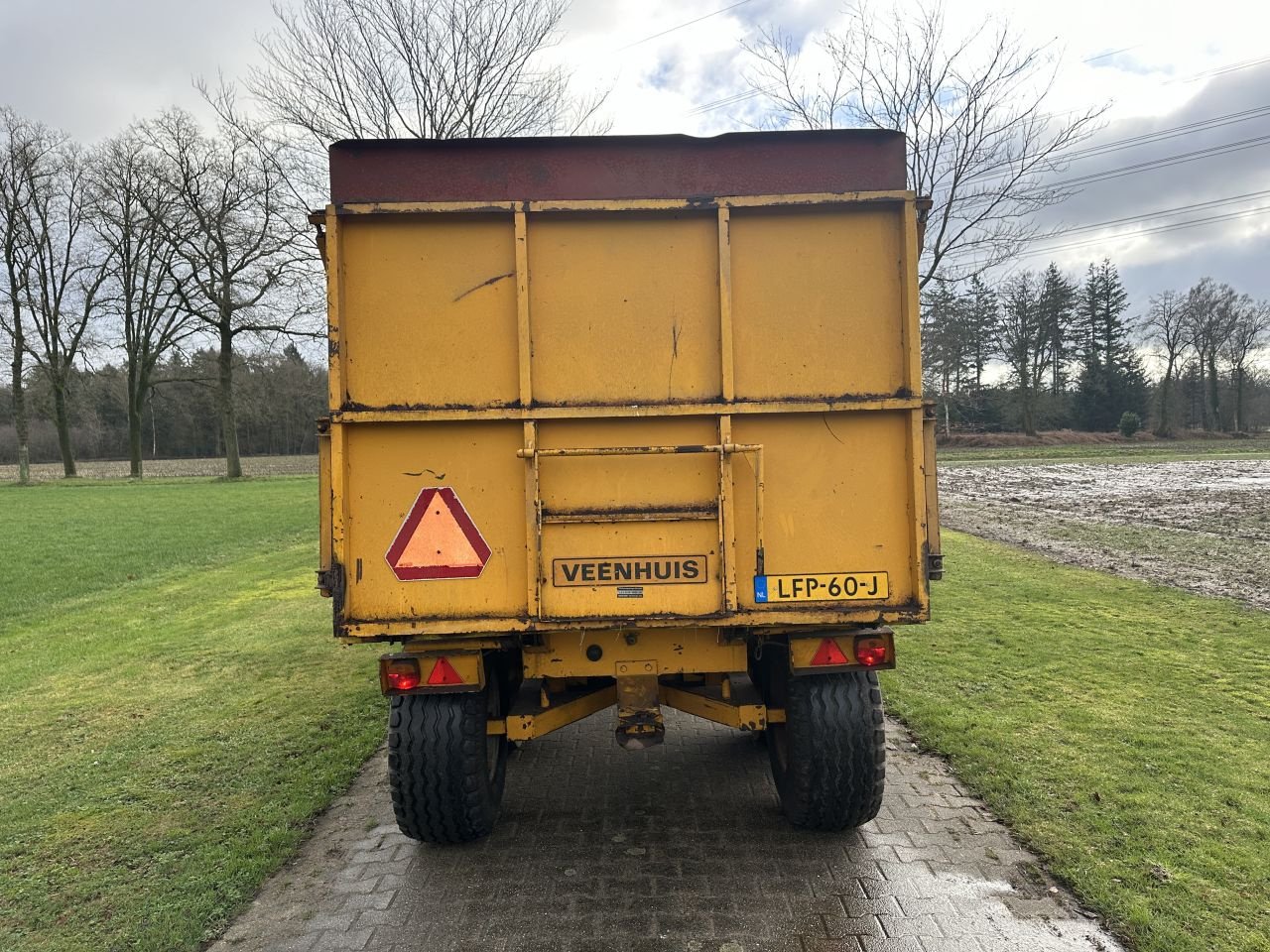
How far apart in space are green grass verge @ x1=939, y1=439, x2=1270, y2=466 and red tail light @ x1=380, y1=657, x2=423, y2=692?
34099 millimetres

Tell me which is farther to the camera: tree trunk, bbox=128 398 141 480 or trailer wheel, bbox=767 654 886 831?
tree trunk, bbox=128 398 141 480

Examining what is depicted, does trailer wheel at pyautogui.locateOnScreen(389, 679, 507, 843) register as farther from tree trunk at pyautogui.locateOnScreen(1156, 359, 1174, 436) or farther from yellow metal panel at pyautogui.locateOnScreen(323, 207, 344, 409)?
tree trunk at pyautogui.locateOnScreen(1156, 359, 1174, 436)

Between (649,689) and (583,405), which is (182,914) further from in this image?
(583,405)

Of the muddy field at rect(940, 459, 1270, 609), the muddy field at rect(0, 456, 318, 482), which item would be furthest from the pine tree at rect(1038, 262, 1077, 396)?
the muddy field at rect(0, 456, 318, 482)

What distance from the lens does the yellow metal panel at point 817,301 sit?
3156 millimetres

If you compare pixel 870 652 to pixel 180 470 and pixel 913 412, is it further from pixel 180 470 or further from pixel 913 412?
pixel 180 470

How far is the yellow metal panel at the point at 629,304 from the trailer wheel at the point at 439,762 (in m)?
1.53

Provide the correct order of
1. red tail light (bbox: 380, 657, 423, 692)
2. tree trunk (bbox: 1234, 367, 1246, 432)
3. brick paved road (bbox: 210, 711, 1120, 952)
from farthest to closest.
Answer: tree trunk (bbox: 1234, 367, 1246, 432) → red tail light (bbox: 380, 657, 423, 692) → brick paved road (bbox: 210, 711, 1120, 952)

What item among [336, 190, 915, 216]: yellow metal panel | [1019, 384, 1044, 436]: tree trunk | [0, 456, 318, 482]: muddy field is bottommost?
[0, 456, 318, 482]: muddy field

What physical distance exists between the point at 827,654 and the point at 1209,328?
228 ft

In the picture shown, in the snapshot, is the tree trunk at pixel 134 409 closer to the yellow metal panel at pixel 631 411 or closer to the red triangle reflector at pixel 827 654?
the yellow metal panel at pixel 631 411

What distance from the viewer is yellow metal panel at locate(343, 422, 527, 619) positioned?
10.2 ft

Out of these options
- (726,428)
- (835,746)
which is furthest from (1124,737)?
(726,428)

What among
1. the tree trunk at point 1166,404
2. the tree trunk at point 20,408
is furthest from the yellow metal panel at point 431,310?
the tree trunk at point 1166,404
